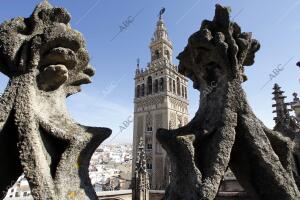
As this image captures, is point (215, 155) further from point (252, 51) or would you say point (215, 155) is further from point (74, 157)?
point (252, 51)

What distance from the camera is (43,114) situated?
3055 millimetres

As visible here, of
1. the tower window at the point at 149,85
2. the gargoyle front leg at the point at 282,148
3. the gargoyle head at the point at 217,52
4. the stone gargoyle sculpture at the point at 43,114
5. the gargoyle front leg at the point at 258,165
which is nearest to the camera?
the stone gargoyle sculpture at the point at 43,114

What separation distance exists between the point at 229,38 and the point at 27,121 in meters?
2.81

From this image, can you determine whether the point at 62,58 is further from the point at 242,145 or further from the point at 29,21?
the point at 242,145

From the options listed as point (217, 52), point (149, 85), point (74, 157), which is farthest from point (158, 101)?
point (74, 157)

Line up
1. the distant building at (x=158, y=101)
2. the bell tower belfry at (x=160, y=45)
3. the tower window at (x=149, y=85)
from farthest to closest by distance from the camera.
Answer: the bell tower belfry at (x=160, y=45)
the tower window at (x=149, y=85)
the distant building at (x=158, y=101)

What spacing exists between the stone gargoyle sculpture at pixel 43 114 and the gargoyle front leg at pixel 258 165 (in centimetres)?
173

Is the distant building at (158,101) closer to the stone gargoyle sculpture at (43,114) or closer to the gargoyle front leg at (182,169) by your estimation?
the gargoyle front leg at (182,169)

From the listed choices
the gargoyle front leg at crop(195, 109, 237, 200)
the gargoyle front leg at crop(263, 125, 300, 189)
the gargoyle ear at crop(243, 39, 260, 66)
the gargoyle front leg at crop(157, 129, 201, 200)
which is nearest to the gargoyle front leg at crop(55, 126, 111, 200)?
the gargoyle front leg at crop(157, 129, 201, 200)

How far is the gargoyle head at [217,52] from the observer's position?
149 inches

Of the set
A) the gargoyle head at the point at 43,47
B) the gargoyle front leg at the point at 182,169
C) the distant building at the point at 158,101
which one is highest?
the distant building at the point at 158,101

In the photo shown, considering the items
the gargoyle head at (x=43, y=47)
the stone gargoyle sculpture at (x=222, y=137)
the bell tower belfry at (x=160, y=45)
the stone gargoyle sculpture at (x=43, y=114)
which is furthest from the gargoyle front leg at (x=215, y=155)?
the bell tower belfry at (x=160, y=45)

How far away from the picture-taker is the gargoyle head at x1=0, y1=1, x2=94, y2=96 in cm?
310

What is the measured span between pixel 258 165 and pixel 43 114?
8.67 feet
